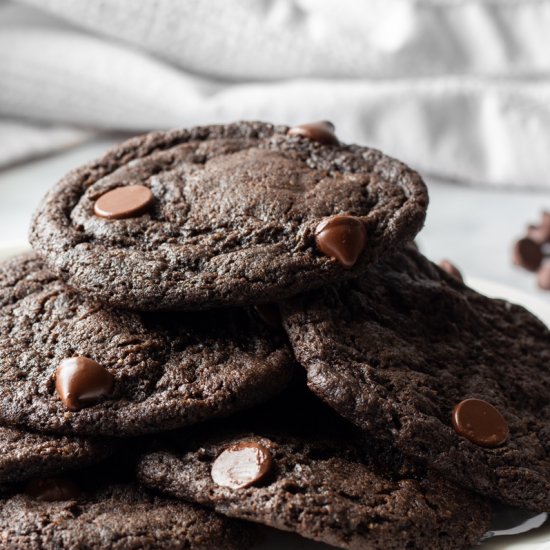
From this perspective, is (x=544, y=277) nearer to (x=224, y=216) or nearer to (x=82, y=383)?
(x=224, y=216)

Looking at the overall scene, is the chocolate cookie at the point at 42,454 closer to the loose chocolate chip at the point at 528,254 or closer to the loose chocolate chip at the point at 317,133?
the loose chocolate chip at the point at 317,133

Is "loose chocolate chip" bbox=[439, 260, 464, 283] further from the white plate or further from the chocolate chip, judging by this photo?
the chocolate chip

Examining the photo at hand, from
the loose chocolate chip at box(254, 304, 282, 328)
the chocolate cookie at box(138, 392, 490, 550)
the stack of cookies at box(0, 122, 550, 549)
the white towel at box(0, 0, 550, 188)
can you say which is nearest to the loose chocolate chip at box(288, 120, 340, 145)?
the stack of cookies at box(0, 122, 550, 549)

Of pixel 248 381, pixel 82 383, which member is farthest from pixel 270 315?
pixel 82 383

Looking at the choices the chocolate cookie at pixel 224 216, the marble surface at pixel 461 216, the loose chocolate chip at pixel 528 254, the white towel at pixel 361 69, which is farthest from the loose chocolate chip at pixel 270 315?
the white towel at pixel 361 69

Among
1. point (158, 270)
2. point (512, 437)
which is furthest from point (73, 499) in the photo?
point (512, 437)

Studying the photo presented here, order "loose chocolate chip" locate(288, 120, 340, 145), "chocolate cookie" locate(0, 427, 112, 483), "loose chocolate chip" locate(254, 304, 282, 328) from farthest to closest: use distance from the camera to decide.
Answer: "loose chocolate chip" locate(288, 120, 340, 145) < "loose chocolate chip" locate(254, 304, 282, 328) < "chocolate cookie" locate(0, 427, 112, 483)
